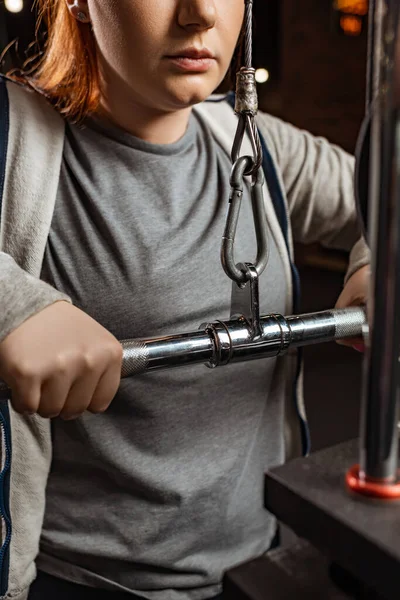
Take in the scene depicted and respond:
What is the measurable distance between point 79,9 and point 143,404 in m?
0.46

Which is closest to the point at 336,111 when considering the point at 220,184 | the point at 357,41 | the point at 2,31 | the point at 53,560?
the point at 357,41

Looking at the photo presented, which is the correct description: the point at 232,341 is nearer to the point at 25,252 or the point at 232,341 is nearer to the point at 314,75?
the point at 25,252

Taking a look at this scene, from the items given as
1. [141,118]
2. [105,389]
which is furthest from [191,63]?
[105,389]

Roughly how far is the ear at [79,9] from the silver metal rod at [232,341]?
0.42 metres

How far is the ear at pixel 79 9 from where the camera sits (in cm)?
71

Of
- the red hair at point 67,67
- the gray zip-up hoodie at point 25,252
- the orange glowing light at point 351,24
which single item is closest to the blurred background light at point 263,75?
the orange glowing light at point 351,24

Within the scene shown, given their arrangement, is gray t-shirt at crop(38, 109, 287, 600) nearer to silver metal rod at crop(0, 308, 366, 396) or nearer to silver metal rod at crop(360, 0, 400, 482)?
silver metal rod at crop(0, 308, 366, 396)

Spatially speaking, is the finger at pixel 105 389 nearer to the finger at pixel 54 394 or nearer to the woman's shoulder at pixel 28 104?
the finger at pixel 54 394

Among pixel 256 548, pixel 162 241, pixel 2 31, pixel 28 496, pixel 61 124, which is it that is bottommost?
pixel 256 548

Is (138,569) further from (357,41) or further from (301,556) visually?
(357,41)

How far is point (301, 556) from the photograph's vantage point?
326mm

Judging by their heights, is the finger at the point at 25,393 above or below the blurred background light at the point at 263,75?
below

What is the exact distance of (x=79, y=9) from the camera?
71 cm

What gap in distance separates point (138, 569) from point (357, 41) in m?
4.20
